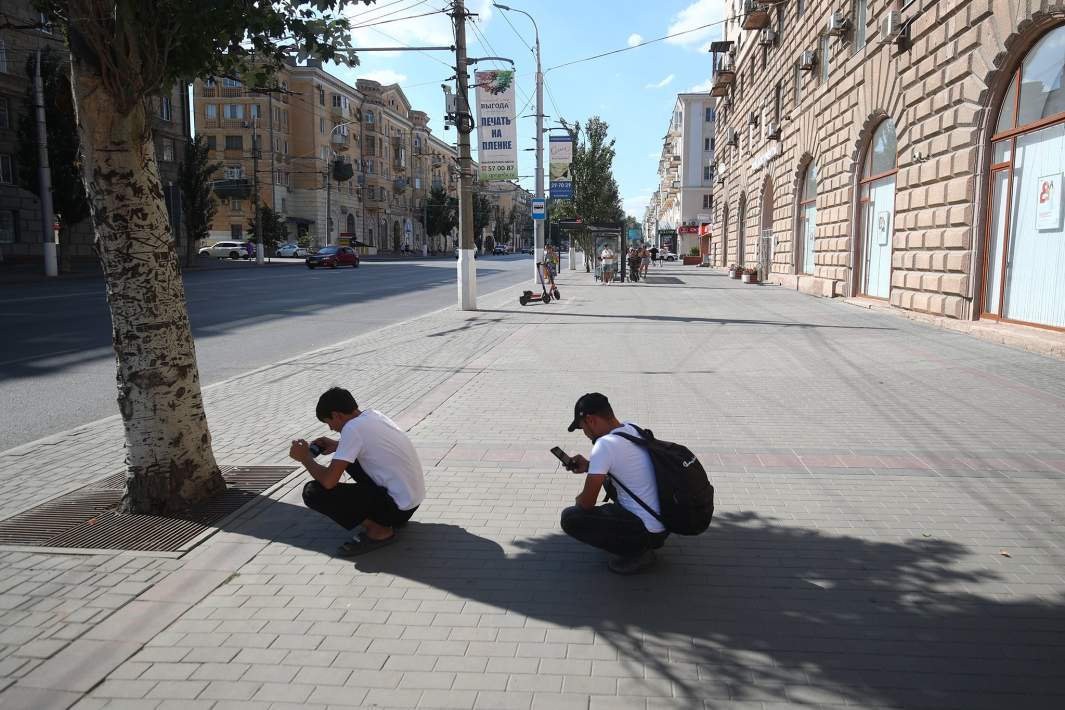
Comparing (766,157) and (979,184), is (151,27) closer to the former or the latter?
(979,184)

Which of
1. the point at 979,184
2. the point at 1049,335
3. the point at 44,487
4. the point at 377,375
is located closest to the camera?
the point at 44,487

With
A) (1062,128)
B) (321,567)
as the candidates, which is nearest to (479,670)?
(321,567)

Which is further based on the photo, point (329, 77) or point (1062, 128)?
point (329, 77)

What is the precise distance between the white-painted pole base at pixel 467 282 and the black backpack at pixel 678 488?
1434cm

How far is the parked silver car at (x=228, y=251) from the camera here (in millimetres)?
59000

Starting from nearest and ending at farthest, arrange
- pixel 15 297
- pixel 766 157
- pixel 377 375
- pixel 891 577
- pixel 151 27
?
pixel 891 577
pixel 151 27
pixel 377 375
pixel 15 297
pixel 766 157

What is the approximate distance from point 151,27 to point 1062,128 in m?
11.6

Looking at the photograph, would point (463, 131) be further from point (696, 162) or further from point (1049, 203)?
point (696, 162)

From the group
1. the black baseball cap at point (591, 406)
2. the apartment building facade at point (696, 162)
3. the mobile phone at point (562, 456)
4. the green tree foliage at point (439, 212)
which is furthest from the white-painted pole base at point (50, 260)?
the green tree foliage at point (439, 212)

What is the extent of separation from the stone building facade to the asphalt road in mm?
10629

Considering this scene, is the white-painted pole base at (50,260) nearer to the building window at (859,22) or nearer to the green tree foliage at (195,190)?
the green tree foliage at (195,190)

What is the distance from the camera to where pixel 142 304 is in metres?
4.59

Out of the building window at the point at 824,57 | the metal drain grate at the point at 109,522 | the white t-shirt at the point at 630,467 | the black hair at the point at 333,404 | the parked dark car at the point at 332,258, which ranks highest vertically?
the building window at the point at 824,57

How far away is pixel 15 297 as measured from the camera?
67.2 feet
